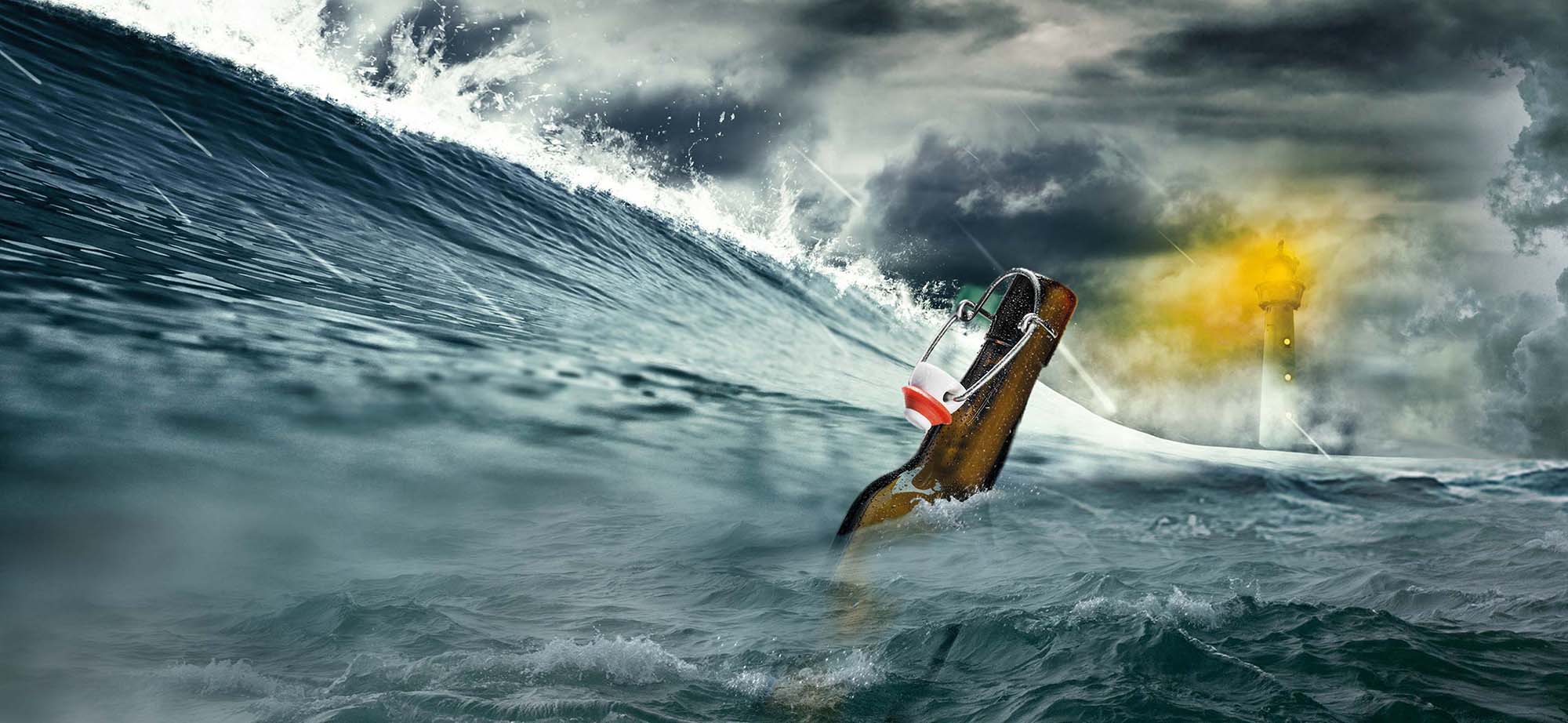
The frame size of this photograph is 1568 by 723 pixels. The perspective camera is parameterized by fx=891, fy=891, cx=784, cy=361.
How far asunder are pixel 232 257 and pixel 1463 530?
1146cm

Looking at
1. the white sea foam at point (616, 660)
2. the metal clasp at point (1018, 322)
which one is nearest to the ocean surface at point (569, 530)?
the white sea foam at point (616, 660)

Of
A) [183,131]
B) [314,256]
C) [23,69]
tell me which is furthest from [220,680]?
[23,69]

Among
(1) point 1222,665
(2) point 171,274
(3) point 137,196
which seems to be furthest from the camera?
(3) point 137,196

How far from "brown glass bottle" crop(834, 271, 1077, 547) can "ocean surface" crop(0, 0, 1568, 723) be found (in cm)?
30

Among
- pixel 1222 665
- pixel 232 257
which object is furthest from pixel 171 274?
pixel 1222 665

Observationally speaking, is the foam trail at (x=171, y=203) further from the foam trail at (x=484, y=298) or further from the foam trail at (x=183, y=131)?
the foam trail at (x=484, y=298)

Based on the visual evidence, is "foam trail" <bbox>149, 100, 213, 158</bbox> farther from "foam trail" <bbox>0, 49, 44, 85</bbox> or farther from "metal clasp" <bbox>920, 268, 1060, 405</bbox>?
"metal clasp" <bbox>920, 268, 1060, 405</bbox>

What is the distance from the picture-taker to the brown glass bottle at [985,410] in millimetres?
5559

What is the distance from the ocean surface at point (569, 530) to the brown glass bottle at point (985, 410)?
0.30 metres

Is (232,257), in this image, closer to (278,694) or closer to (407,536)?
(407,536)

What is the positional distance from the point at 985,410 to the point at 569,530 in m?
2.87

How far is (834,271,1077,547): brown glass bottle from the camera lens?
556 cm

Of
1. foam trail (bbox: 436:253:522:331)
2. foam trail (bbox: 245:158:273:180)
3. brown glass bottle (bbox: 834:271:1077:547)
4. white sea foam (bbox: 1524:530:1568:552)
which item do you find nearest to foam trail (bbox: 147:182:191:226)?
foam trail (bbox: 436:253:522:331)

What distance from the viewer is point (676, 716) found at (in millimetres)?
3670
